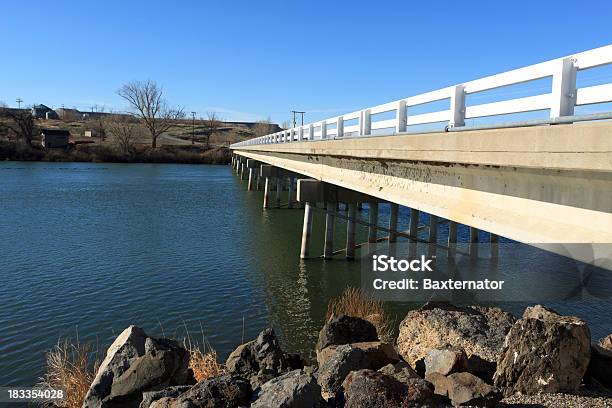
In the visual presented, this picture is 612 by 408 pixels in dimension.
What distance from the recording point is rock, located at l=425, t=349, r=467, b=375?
5.62m

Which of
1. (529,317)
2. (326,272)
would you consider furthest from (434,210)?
(326,272)

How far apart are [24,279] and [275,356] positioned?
34.4 ft

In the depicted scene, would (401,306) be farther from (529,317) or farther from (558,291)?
(529,317)

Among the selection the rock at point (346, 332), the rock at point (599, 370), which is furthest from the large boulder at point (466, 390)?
the rock at point (346, 332)

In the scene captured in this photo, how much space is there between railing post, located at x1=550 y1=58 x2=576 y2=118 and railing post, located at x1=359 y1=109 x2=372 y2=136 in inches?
242

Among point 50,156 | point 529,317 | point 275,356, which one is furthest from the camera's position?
point 50,156

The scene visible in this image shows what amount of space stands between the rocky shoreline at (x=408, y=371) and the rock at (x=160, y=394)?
0.01 metres

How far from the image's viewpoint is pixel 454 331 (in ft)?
22.0

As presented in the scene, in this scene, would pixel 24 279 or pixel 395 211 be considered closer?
pixel 24 279

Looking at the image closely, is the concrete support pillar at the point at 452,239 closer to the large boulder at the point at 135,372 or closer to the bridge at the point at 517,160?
the bridge at the point at 517,160

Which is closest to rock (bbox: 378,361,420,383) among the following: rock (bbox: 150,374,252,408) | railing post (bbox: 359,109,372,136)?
rock (bbox: 150,374,252,408)

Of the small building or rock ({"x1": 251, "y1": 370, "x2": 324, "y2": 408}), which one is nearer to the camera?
rock ({"x1": 251, "y1": 370, "x2": 324, "y2": 408})

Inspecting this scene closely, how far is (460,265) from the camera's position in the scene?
1639 centimetres

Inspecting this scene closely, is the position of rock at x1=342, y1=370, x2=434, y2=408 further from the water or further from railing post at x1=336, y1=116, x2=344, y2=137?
railing post at x1=336, y1=116, x2=344, y2=137
